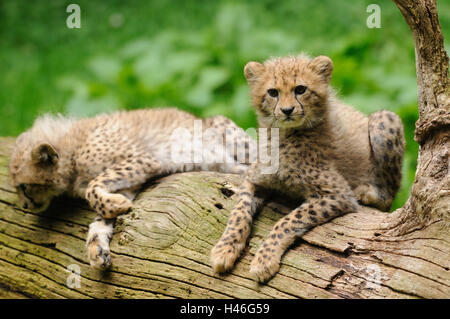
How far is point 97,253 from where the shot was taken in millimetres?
4105

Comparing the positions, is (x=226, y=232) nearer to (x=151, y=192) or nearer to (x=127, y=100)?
(x=151, y=192)

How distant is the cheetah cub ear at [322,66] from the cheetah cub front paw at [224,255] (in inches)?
52.6

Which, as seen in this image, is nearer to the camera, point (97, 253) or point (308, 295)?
point (308, 295)

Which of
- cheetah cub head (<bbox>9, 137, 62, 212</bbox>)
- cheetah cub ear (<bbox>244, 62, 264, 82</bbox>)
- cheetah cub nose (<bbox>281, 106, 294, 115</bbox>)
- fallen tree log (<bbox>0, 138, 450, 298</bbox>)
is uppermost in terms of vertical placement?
cheetah cub ear (<bbox>244, 62, 264, 82</bbox>)

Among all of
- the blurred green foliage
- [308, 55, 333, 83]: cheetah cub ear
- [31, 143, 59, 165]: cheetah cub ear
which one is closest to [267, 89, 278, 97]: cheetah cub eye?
[308, 55, 333, 83]: cheetah cub ear

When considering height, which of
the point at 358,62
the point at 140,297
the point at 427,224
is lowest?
the point at 140,297

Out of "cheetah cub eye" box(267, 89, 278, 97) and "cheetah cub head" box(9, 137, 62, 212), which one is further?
"cheetah cub head" box(9, 137, 62, 212)

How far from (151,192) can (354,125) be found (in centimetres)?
172

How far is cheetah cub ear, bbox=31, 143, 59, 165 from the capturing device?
4.54 meters

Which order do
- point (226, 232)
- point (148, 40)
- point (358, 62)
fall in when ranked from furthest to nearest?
point (148, 40) → point (358, 62) → point (226, 232)

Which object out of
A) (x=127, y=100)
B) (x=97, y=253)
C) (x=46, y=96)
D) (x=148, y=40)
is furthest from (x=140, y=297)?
(x=148, y=40)

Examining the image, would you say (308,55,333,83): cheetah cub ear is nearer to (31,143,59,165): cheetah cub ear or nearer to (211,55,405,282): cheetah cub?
(211,55,405,282): cheetah cub

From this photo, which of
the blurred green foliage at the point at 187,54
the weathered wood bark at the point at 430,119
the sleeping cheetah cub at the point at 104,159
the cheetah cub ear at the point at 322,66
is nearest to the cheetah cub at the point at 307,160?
the cheetah cub ear at the point at 322,66

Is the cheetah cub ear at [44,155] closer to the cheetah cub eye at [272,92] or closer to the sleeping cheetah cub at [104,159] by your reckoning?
the sleeping cheetah cub at [104,159]
